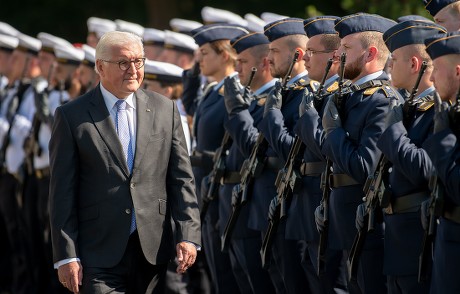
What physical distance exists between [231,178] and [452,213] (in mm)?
3272

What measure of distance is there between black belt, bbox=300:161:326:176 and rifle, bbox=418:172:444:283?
56.5 inches

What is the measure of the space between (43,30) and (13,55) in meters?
6.36

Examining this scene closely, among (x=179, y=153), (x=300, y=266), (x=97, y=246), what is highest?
(x=179, y=153)

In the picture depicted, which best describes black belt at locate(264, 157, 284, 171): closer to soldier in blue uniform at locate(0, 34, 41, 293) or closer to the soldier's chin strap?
the soldier's chin strap

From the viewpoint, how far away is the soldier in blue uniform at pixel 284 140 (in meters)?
7.61

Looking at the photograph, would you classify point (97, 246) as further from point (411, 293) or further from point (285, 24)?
point (285, 24)

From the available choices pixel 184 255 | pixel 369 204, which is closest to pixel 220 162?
pixel 184 255

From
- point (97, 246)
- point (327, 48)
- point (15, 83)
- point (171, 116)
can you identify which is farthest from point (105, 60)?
point (15, 83)

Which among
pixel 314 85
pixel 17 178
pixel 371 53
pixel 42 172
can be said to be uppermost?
pixel 371 53

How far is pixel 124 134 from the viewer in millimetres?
6559

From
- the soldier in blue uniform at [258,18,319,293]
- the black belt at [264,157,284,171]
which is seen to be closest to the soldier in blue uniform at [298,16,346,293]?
the soldier in blue uniform at [258,18,319,293]

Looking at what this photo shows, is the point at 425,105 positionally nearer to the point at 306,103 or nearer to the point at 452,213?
the point at 452,213

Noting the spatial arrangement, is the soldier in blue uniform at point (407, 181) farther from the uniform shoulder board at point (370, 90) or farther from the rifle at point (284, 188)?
the rifle at point (284, 188)

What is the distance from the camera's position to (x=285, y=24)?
8.23 m
